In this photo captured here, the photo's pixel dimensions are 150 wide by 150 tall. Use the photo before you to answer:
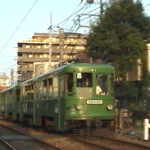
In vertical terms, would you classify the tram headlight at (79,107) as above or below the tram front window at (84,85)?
below

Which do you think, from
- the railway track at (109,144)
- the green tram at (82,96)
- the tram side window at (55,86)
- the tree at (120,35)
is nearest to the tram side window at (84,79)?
the green tram at (82,96)

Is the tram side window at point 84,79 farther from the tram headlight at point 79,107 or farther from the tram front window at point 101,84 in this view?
the tram headlight at point 79,107

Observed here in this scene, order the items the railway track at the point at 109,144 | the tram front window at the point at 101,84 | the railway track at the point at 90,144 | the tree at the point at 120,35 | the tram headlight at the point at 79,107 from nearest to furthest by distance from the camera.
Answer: the railway track at the point at 109,144, the railway track at the point at 90,144, the tram headlight at the point at 79,107, the tram front window at the point at 101,84, the tree at the point at 120,35

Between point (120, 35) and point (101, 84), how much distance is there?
22.5ft

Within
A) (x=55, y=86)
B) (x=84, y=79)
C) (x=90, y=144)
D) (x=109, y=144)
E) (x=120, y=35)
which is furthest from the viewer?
(x=120, y=35)

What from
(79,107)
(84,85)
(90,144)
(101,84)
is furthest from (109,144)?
(101,84)

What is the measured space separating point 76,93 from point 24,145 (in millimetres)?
2840

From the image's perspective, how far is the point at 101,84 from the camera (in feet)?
61.0

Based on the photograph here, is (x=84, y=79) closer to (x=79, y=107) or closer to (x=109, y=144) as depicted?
(x=79, y=107)

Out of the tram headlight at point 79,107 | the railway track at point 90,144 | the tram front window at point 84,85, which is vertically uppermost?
the tram front window at point 84,85

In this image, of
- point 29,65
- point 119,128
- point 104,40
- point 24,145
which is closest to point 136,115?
point 119,128

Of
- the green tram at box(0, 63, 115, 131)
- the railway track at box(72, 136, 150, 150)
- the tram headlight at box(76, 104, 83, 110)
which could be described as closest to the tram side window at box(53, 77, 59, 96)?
the green tram at box(0, 63, 115, 131)

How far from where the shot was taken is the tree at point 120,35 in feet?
79.8

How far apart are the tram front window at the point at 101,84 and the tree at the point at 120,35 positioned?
568cm
